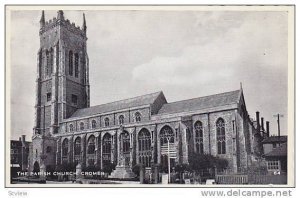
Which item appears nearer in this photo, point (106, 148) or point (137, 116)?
point (106, 148)

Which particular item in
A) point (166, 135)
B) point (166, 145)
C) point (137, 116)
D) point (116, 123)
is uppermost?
point (137, 116)

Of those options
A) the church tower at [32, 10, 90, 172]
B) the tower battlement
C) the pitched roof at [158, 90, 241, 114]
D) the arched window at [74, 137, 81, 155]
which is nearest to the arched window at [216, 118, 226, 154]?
the pitched roof at [158, 90, 241, 114]

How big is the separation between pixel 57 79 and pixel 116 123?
7.21ft

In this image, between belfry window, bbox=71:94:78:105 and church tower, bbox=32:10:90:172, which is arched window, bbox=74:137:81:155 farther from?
belfry window, bbox=71:94:78:105

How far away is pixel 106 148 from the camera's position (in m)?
10.3

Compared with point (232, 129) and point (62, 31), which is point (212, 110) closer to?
point (232, 129)

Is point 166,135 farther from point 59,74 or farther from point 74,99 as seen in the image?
point 59,74

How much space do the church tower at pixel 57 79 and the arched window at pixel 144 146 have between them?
1.65 meters

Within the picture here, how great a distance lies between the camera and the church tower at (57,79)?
9.82 metres

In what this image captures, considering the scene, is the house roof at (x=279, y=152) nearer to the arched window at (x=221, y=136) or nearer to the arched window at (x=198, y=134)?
the arched window at (x=221, y=136)

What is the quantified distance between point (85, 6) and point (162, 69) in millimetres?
2112

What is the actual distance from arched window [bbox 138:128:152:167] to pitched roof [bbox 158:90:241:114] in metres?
1.01

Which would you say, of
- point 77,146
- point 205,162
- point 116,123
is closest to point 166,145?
point 205,162
